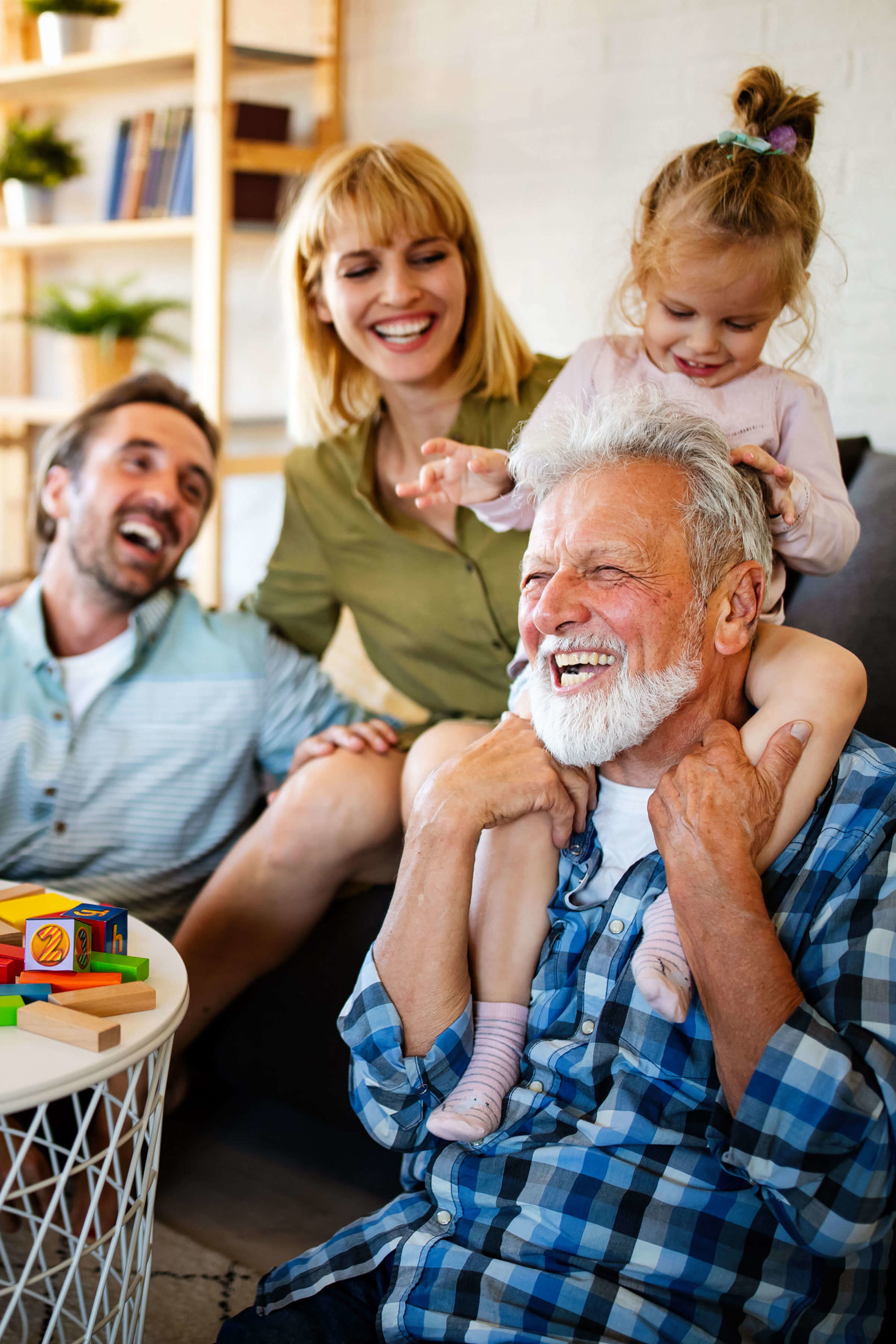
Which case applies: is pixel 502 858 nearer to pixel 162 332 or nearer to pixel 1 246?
pixel 162 332

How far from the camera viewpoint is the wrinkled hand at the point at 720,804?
1.17 meters

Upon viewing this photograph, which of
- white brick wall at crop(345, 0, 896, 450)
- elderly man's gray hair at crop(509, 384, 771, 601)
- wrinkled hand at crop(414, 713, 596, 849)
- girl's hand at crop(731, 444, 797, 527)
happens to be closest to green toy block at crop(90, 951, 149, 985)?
wrinkled hand at crop(414, 713, 596, 849)

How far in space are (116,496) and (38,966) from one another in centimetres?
100

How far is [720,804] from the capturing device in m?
1.20

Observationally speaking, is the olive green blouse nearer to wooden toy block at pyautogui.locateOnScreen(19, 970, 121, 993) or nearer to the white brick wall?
the white brick wall

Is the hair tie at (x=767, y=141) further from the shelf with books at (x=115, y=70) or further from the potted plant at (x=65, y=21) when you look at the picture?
the potted plant at (x=65, y=21)

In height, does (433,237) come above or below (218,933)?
above

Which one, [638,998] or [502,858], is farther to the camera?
[502,858]

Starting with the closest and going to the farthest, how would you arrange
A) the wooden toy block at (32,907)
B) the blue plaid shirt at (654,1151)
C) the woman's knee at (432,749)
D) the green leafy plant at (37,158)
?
the blue plaid shirt at (654,1151) < the wooden toy block at (32,907) < the woman's knee at (432,749) < the green leafy plant at (37,158)

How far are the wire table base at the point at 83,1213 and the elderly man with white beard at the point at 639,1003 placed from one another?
15 centimetres

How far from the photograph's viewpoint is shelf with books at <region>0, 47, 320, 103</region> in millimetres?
3436

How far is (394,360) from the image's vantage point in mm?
2012

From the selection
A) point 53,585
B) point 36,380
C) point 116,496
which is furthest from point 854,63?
point 36,380

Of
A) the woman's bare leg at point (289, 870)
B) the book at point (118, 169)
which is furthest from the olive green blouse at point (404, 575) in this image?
the book at point (118, 169)
